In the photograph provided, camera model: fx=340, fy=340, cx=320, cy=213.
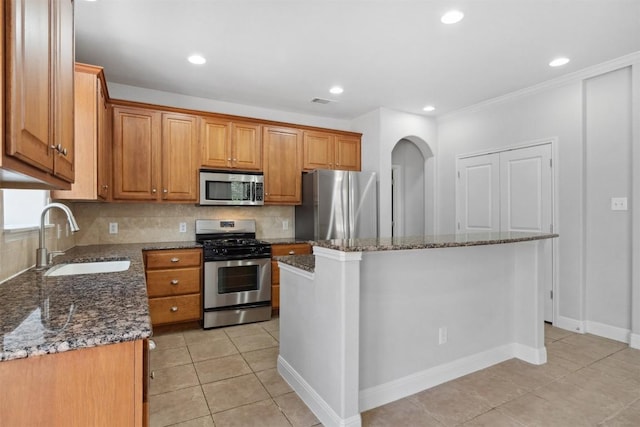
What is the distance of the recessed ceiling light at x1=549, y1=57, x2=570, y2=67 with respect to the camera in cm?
318

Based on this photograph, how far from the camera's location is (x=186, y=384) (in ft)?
8.06

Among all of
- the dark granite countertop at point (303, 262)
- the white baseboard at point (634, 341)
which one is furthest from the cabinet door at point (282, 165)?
the white baseboard at point (634, 341)

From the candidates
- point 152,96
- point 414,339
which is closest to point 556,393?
point 414,339

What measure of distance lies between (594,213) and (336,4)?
10.6 ft

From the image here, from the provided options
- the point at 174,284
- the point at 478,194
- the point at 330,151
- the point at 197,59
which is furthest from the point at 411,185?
the point at 174,284

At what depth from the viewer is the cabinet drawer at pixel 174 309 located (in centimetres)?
345

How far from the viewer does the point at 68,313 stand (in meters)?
1.11

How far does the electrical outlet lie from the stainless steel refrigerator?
6.77 ft

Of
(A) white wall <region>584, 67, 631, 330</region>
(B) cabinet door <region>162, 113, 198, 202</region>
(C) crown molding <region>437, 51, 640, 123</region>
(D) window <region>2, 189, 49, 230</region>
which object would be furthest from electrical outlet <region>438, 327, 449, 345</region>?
(C) crown molding <region>437, 51, 640, 123</region>

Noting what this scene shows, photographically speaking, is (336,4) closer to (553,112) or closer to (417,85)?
(417,85)

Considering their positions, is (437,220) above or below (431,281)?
above

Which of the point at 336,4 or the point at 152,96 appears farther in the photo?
the point at 152,96

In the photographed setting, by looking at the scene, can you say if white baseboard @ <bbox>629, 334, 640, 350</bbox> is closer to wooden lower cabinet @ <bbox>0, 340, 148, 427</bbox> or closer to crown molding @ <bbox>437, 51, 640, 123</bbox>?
crown molding @ <bbox>437, 51, 640, 123</bbox>

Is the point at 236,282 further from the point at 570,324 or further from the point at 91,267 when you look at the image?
the point at 570,324
